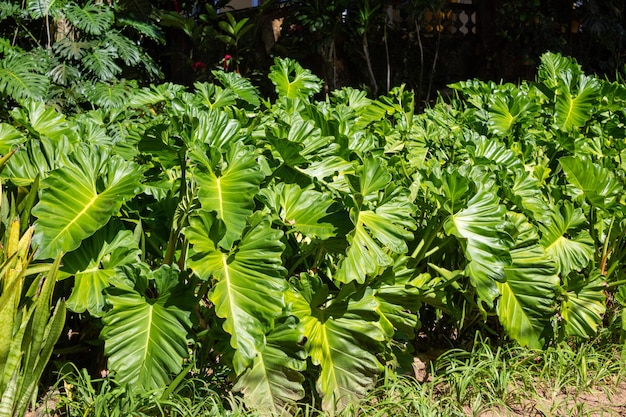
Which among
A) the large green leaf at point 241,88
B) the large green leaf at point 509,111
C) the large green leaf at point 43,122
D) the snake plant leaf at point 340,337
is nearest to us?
the snake plant leaf at point 340,337

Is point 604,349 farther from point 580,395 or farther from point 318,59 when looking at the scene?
point 318,59

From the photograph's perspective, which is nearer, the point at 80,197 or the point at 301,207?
the point at 80,197

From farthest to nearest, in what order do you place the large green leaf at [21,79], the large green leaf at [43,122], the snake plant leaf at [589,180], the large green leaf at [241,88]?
the large green leaf at [21,79], the large green leaf at [241,88], the snake plant leaf at [589,180], the large green leaf at [43,122]

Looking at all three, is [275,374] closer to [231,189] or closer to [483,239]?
[231,189]

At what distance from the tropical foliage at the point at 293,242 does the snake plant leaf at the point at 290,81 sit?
0.51 m

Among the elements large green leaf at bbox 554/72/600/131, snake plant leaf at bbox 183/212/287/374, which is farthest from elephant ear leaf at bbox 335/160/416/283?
large green leaf at bbox 554/72/600/131

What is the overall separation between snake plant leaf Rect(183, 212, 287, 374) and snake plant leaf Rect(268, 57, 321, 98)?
1.72 m

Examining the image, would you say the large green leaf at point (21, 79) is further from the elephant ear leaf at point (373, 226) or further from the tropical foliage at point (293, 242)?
the elephant ear leaf at point (373, 226)

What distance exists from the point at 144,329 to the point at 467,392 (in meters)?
1.32

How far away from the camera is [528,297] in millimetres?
3146

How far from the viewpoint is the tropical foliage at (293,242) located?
2.56 m

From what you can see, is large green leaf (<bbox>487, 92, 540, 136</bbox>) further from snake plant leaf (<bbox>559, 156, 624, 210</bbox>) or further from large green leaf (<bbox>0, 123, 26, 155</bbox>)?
large green leaf (<bbox>0, 123, 26, 155</bbox>)

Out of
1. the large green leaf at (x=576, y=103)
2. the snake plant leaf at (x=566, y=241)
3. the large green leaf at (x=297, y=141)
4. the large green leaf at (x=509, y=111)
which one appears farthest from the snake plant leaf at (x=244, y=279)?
the large green leaf at (x=576, y=103)

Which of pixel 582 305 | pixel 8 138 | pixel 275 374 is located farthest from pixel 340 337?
pixel 8 138
